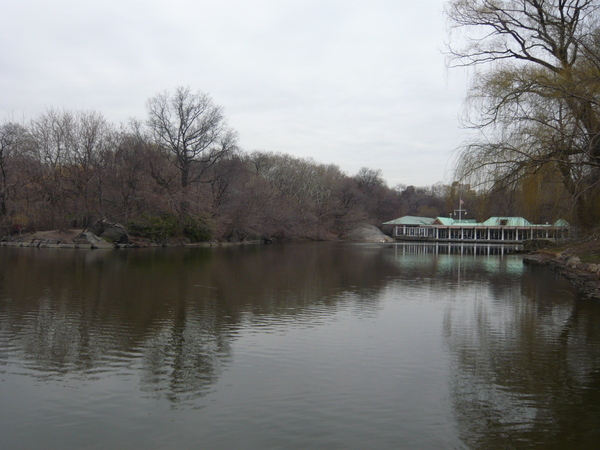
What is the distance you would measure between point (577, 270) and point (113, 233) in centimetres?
3540

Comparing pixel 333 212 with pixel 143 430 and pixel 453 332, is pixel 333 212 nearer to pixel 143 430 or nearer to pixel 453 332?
pixel 453 332

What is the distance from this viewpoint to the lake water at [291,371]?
5609mm

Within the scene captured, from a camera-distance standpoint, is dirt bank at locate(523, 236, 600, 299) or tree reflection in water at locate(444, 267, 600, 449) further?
dirt bank at locate(523, 236, 600, 299)

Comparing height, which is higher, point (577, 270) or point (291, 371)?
point (577, 270)

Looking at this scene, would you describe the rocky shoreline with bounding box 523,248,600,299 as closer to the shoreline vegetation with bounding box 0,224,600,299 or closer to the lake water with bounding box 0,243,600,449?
the shoreline vegetation with bounding box 0,224,600,299

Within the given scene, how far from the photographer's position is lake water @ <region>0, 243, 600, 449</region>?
221 inches

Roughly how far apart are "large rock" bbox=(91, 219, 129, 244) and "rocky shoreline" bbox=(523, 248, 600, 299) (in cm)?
3237

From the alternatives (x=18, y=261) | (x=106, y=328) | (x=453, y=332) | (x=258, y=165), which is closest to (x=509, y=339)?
(x=453, y=332)

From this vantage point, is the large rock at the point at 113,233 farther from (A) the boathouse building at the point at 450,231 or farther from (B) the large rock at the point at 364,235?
(A) the boathouse building at the point at 450,231

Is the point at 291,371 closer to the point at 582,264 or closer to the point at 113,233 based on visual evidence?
the point at 582,264

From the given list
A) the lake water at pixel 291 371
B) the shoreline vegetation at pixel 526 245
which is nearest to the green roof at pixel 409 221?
the shoreline vegetation at pixel 526 245

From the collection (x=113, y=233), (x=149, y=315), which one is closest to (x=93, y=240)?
(x=113, y=233)

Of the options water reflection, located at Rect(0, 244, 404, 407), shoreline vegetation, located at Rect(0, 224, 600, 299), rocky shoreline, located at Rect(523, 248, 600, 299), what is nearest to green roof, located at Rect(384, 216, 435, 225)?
shoreline vegetation, located at Rect(0, 224, 600, 299)

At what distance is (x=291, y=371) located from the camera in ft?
25.6
